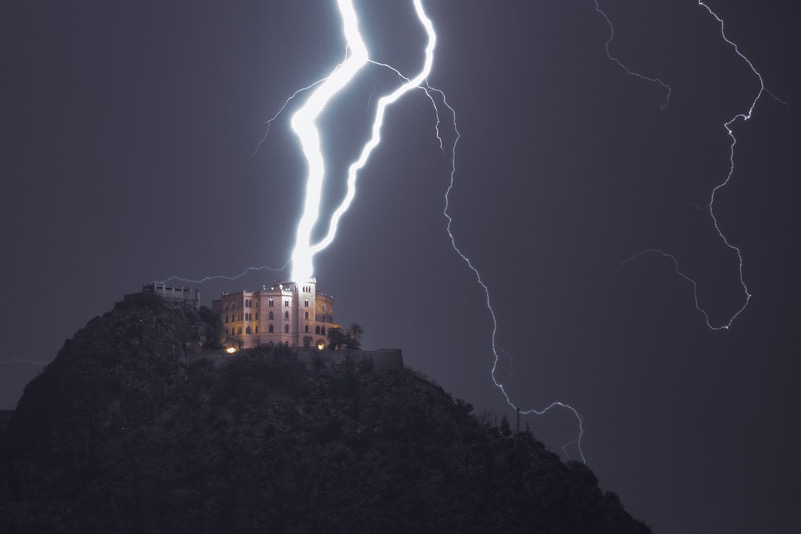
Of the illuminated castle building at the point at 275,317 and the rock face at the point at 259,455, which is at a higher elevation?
the illuminated castle building at the point at 275,317

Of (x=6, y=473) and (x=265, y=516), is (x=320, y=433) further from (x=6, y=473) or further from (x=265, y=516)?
(x=6, y=473)

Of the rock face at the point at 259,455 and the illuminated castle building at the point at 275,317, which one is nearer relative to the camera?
the rock face at the point at 259,455

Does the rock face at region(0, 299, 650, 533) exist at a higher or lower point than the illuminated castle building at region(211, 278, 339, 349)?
lower

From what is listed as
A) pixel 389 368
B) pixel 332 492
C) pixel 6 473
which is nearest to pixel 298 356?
pixel 389 368

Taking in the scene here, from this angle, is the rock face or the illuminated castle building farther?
the illuminated castle building
